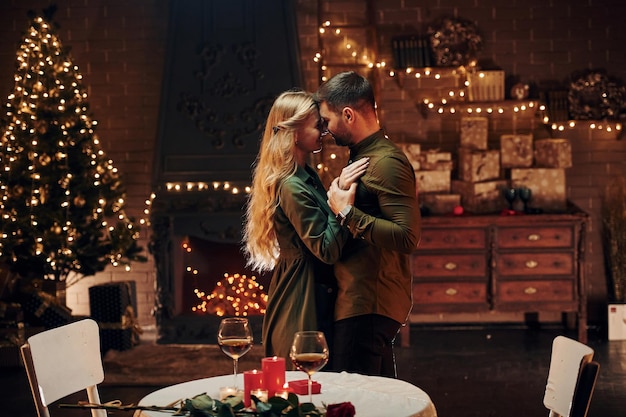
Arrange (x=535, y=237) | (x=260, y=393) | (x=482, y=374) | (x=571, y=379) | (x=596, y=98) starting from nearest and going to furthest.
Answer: (x=260, y=393), (x=571, y=379), (x=482, y=374), (x=535, y=237), (x=596, y=98)

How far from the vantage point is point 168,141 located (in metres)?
7.85

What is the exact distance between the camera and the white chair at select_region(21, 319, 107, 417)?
10.5 feet

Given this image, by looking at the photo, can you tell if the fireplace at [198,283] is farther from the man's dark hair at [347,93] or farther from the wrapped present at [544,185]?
the man's dark hair at [347,93]

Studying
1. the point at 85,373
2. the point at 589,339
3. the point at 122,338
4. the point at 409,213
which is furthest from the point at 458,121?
the point at 85,373

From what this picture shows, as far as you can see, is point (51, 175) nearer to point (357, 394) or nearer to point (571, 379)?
point (357, 394)

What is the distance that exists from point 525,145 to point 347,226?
4.48 m

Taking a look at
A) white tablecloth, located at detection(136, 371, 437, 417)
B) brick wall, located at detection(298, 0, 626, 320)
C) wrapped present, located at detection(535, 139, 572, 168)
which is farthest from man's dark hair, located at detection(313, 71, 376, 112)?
brick wall, located at detection(298, 0, 626, 320)

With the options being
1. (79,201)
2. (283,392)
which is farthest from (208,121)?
(283,392)

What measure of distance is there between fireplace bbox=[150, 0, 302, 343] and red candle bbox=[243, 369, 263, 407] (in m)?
4.96

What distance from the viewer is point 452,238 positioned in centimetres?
752

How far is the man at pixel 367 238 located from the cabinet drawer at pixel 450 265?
3765 mm

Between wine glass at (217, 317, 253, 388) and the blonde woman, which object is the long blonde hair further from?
wine glass at (217, 317, 253, 388)

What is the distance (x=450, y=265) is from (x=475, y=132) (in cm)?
→ 106

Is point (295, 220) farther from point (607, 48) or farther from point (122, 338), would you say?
point (607, 48)
